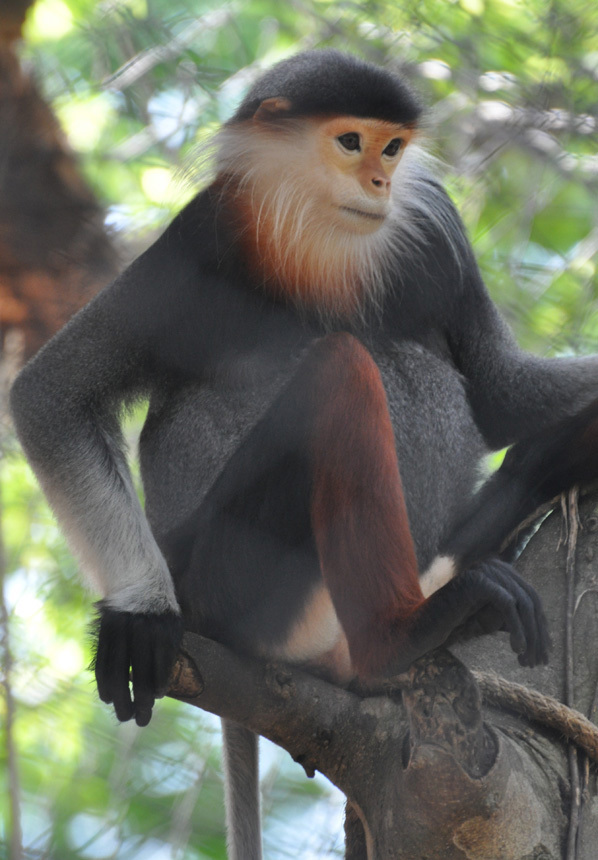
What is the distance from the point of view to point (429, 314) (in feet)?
7.77

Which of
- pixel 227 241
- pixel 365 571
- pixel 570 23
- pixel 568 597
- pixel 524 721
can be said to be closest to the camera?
pixel 365 571

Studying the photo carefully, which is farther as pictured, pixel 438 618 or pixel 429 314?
pixel 429 314

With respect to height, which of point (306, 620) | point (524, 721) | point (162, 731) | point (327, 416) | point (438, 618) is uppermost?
point (327, 416)

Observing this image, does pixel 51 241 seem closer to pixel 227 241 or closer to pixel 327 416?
pixel 227 241

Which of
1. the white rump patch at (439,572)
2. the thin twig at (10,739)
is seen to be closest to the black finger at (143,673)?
the thin twig at (10,739)

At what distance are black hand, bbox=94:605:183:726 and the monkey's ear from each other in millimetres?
1266

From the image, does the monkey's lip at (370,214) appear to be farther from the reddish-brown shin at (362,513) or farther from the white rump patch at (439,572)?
the white rump patch at (439,572)

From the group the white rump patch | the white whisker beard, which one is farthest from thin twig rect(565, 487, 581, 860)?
the white whisker beard

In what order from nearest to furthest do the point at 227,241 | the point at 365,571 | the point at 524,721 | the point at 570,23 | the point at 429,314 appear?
1. the point at 365,571
2. the point at 524,721
3. the point at 227,241
4. the point at 429,314
5. the point at 570,23

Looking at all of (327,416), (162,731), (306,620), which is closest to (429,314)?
(327,416)

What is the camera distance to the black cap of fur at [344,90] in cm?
215

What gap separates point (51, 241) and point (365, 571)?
2180mm

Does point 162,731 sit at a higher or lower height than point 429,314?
lower

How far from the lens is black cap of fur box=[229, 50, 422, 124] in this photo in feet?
7.04
